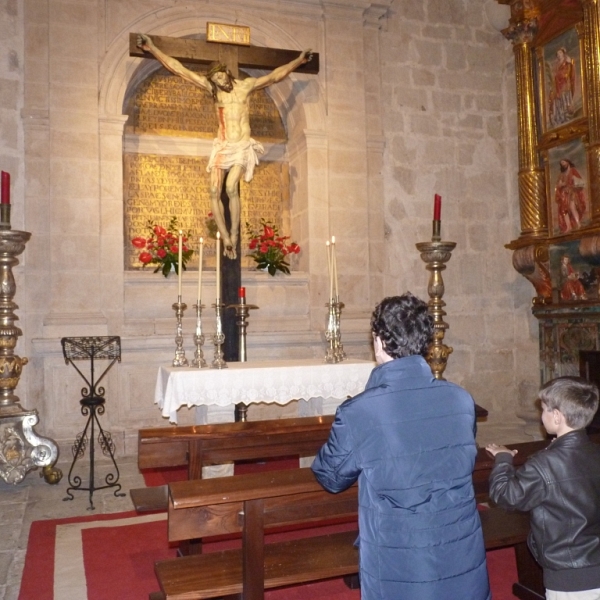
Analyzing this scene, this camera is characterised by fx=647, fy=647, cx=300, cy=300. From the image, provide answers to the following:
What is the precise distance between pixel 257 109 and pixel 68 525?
5.39 m

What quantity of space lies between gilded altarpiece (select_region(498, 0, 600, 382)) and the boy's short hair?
4603 mm

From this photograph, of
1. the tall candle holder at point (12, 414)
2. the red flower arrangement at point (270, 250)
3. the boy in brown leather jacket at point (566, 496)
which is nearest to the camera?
the boy in brown leather jacket at point (566, 496)

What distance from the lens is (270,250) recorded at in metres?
7.12

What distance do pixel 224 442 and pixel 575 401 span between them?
1.80m

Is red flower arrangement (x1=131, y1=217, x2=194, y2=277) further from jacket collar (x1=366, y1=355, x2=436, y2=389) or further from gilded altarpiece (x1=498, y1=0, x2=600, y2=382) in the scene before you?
jacket collar (x1=366, y1=355, x2=436, y2=389)

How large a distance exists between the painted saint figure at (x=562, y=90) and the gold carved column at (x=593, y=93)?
0.31 meters

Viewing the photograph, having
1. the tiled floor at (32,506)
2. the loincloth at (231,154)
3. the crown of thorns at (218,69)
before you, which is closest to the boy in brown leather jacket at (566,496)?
the tiled floor at (32,506)

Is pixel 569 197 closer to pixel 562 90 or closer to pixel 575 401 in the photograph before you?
pixel 562 90

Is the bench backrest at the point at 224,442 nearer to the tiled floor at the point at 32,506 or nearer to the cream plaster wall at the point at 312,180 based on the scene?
the tiled floor at the point at 32,506

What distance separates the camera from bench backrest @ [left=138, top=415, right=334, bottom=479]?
3184mm

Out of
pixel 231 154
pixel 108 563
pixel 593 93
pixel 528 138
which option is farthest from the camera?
pixel 528 138

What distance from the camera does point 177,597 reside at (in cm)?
238

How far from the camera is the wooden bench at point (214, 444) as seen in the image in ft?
10.5

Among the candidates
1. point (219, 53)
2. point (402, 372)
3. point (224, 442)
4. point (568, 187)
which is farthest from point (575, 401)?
point (568, 187)
